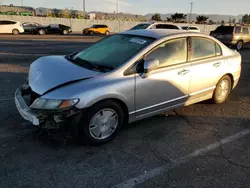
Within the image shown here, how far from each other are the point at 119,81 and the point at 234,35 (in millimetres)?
14403

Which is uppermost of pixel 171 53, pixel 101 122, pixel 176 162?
pixel 171 53

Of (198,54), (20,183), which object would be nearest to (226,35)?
(198,54)

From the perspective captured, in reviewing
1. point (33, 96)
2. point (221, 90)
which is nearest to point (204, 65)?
point (221, 90)

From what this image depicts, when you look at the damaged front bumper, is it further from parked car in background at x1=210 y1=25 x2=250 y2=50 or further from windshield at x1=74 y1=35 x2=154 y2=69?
parked car in background at x1=210 y1=25 x2=250 y2=50

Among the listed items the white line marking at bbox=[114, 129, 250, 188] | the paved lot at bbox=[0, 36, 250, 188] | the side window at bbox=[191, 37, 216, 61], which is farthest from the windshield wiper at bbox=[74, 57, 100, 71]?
the side window at bbox=[191, 37, 216, 61]

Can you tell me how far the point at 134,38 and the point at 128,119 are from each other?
1.39m

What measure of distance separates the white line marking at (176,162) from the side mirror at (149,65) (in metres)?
1.29

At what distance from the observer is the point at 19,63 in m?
8.66

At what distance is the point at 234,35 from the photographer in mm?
15227

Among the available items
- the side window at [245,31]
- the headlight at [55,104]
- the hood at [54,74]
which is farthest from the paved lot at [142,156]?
the side window at [245,31]

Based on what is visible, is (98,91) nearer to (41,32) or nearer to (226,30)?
(226,30)

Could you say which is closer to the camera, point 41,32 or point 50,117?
point 50,117

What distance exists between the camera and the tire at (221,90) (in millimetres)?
4785

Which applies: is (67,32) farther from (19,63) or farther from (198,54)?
(198,54)
